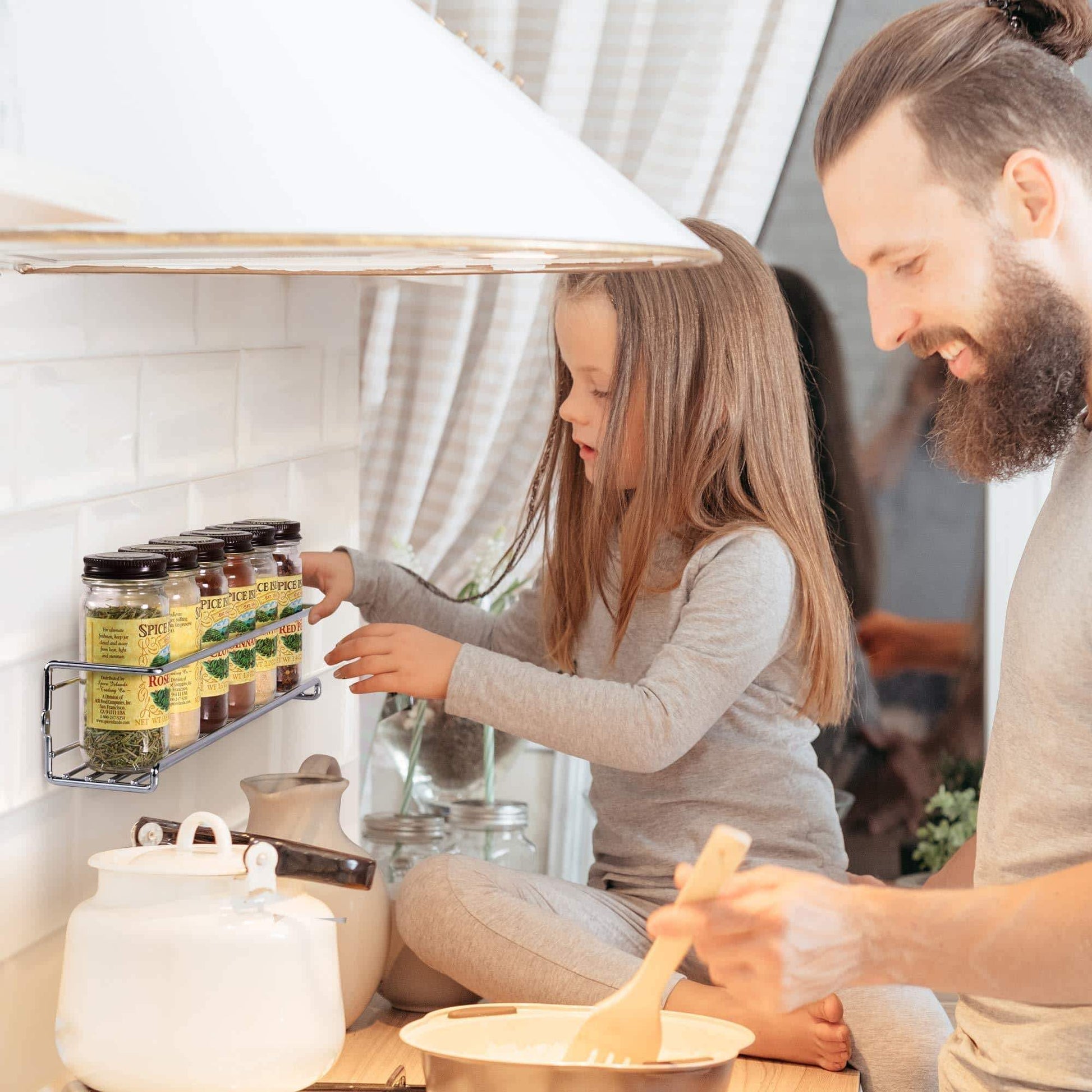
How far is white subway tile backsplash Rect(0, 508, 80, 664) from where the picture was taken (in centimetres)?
89

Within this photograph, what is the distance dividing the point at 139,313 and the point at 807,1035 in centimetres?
78

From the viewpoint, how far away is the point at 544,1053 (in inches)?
33.8

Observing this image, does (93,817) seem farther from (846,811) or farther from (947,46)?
(846,811)

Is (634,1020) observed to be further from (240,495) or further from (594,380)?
(594,380)

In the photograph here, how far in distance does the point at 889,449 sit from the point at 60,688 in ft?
5.20

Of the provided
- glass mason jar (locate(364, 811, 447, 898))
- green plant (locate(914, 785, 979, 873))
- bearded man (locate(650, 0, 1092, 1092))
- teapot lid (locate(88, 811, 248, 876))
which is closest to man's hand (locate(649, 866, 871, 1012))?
bearded man (locate(650, 0, 1092, 1092))

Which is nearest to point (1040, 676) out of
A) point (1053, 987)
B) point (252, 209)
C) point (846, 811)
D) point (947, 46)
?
point (1053, 987)

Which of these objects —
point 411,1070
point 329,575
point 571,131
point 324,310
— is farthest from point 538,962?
point 571,131

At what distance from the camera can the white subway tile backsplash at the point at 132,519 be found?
0.98 meters

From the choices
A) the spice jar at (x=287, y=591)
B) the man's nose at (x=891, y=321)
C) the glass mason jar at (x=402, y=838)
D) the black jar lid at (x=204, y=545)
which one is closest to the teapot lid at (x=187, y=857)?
the black jar lid at (x=204, y=545)

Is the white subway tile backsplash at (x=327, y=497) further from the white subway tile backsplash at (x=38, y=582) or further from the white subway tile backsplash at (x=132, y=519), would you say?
the white subway tile backsplash at (x=38, y=582)

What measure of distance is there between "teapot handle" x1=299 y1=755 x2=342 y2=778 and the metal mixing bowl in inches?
11.4

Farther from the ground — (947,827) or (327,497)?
(327,497)

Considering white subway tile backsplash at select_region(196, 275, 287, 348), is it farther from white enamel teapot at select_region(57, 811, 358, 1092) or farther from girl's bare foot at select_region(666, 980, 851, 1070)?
girl's bare foot at select_region(666, 980, 851, 1070)
